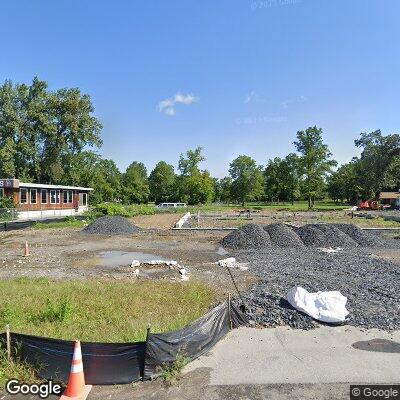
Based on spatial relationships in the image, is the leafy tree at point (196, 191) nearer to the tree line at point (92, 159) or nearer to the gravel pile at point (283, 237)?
the tree line at point (92, 159)

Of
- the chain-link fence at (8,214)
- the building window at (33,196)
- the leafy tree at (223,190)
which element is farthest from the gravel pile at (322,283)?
the leafy tree at (223,190)

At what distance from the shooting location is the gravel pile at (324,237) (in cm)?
1983

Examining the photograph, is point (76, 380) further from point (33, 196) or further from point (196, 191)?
point (196, 191)

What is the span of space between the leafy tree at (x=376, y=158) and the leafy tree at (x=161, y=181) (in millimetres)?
41537

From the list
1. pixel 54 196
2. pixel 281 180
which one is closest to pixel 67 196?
pixel 54 196

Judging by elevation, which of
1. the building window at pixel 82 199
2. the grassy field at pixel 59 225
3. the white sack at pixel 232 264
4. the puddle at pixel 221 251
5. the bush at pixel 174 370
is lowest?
the puddle at pixel 221 251

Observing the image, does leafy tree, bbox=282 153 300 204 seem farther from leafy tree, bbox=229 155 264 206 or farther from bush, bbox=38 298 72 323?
bush, bbox=38 298 72 323

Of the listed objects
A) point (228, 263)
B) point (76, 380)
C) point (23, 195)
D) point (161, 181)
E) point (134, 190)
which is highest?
point (161, 181)

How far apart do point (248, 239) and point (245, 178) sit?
56847 millimetres

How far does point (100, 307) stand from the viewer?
350 inches

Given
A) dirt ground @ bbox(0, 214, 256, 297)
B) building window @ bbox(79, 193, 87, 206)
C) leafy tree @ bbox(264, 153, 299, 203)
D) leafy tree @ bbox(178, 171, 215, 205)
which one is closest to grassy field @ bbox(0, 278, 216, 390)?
dirt ground @ bbox(0, 214, 256, 297)

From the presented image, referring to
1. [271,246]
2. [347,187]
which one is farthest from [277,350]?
[347,187]

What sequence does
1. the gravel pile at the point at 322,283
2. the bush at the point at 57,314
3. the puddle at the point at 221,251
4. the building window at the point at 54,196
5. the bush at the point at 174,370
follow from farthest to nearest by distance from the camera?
1. the building window at the point at 54,196
2. the puddle at the point at 221,251
3. the gravel pile at the point at 322,283
4. the bush at the point at 57,314
5. the bush at the point at 174,370

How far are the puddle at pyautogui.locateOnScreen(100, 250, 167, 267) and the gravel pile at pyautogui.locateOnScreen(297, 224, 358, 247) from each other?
28.2 ft
